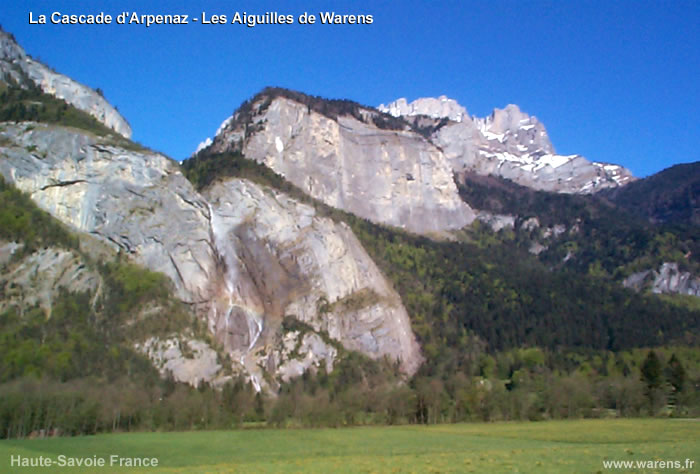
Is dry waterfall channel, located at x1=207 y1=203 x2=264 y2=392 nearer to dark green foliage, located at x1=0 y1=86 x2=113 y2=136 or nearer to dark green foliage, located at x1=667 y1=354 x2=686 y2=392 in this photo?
dark green foliage, located at x1=0 y1=86 x2=113 y2=136

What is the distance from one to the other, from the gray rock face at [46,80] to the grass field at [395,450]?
113772 millimetres

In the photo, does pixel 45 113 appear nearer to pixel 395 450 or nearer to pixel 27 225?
pixel 27 225

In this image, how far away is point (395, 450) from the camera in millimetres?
50094

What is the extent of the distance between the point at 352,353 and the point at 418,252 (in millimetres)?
63858

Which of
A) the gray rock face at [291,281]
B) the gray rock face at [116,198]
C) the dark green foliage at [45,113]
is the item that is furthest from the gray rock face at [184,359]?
the dark green foliage at [45,113]

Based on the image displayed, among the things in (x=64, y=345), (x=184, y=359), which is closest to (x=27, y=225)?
(x=64, y=345)

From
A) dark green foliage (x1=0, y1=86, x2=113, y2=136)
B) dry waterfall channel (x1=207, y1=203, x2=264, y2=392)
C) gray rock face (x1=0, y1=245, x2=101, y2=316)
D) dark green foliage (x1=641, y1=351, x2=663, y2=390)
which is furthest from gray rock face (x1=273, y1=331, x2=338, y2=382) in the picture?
dark green foliage (x1=0, y1=86, x2=113, y2=136)

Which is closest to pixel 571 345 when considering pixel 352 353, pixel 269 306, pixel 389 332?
pixel 389 332

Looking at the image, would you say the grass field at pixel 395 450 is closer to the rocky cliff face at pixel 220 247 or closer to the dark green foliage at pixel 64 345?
the dark green foliage at pixel 64 345

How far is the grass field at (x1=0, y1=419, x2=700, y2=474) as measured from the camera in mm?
35250

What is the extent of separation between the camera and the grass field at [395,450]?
35.2 m

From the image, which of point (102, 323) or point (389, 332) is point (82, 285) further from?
point (389, 332)

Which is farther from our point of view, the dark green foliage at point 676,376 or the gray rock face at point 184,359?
the gray rock face at point 184,359

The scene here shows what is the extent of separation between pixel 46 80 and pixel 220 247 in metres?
84.7
